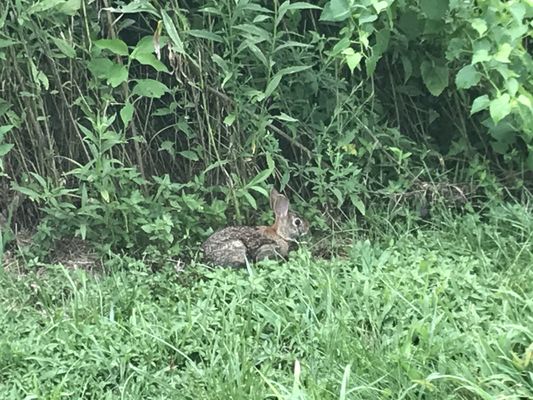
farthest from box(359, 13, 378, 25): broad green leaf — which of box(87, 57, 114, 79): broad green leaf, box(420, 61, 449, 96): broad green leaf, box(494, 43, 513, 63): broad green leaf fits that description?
box(87, 57, 114, 79): broad green leaf

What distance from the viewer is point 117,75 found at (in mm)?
3914

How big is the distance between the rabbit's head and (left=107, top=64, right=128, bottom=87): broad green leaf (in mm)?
1020

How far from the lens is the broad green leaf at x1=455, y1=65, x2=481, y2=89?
4078 millimetres

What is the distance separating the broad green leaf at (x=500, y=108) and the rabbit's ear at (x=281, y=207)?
113 centimetres

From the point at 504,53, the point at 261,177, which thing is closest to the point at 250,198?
the point at 261,177

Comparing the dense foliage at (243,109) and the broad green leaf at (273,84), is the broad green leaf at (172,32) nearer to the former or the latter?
the dense foliage at (243,109)

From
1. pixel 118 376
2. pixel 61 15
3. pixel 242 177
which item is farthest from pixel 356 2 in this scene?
pixel 118 376

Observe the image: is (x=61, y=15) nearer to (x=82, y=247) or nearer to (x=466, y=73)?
(x=82, y=247)

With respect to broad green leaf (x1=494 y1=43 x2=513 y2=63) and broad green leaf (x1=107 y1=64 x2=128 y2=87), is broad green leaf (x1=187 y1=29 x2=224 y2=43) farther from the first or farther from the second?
broad green leaf (x1=494 y1=43 x2=513 y2=63)

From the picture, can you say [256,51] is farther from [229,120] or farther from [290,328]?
[290,328]

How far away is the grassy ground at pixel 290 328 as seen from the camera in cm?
285

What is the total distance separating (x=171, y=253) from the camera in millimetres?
4121

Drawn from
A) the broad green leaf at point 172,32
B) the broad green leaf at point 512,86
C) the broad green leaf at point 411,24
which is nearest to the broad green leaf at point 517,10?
the broad green leaf at point 512,86

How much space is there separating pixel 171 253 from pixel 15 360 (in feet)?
3.79
